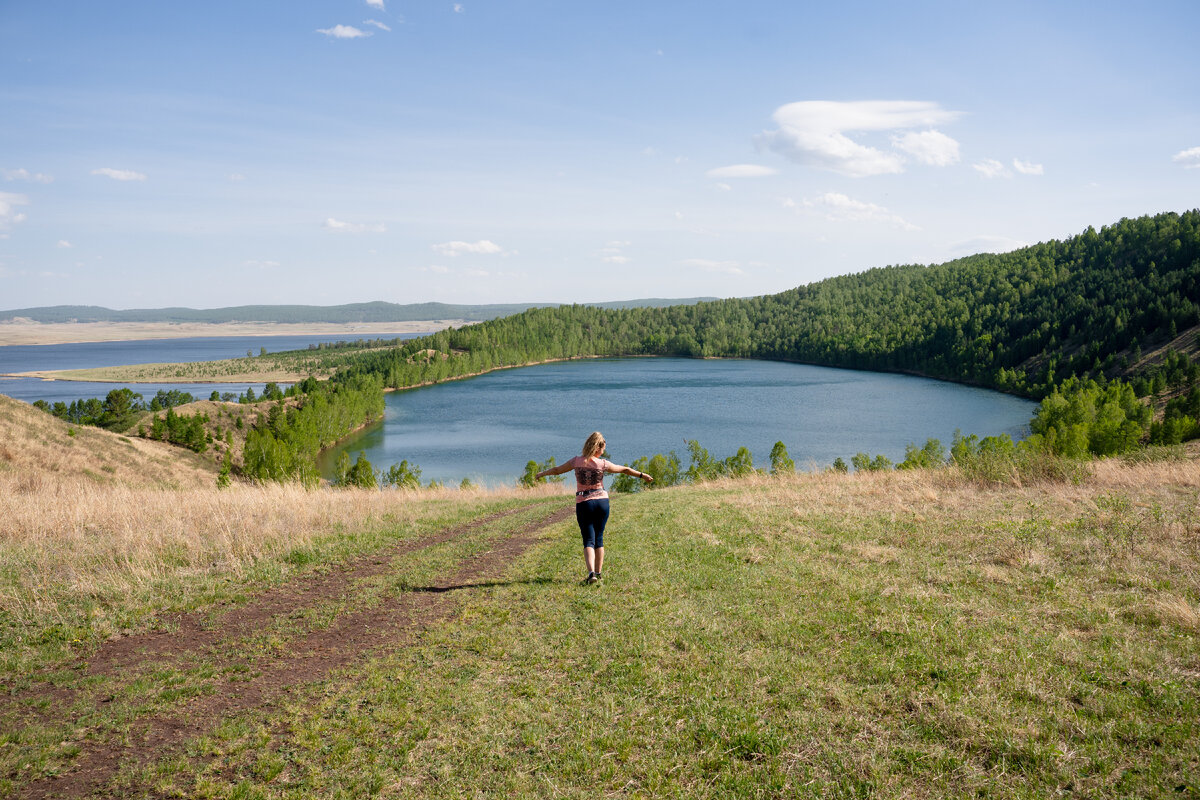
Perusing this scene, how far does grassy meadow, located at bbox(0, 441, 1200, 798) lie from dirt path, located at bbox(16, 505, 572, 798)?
6 centimetres

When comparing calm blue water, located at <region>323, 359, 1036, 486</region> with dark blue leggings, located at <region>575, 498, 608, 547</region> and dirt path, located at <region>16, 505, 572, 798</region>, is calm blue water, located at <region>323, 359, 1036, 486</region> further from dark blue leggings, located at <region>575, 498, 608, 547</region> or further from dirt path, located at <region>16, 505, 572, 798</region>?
dirt path, located at <region>16, 505, 572, 798</region>

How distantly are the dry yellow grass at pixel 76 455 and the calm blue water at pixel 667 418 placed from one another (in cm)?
1857

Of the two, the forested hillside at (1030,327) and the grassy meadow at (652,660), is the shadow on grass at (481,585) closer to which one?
the grassy meadow at (652,660)

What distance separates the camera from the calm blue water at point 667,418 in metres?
64.6

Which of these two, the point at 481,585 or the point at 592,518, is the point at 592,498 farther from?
the point at 481,585

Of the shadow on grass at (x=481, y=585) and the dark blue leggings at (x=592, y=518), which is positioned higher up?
the dark blue leggings at (x=592, y=518)

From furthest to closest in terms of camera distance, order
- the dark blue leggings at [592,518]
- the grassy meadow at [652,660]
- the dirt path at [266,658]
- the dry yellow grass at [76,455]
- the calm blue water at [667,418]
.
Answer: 1. the calm blue water at [667,418]
2. the dry yellow grass at [76,455]
3. the dark blue leggings at [592,518]
4. the dirt path at [266,658]
5. the grassy meadow at [652,660]

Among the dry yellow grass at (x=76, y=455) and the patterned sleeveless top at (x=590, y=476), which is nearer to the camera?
the patterned sleeveless top at (x=590, y=476)

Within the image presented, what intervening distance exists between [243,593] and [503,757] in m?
5.74

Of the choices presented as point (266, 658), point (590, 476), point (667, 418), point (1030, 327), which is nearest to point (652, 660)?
point (590, 476)

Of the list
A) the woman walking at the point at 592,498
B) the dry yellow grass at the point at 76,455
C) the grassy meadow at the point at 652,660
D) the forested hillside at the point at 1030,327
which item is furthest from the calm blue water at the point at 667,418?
the woman walking at the point at 592,498

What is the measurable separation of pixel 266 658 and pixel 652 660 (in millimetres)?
4181

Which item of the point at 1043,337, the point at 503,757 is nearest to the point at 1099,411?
the point at 503,757

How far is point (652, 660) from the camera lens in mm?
6684
